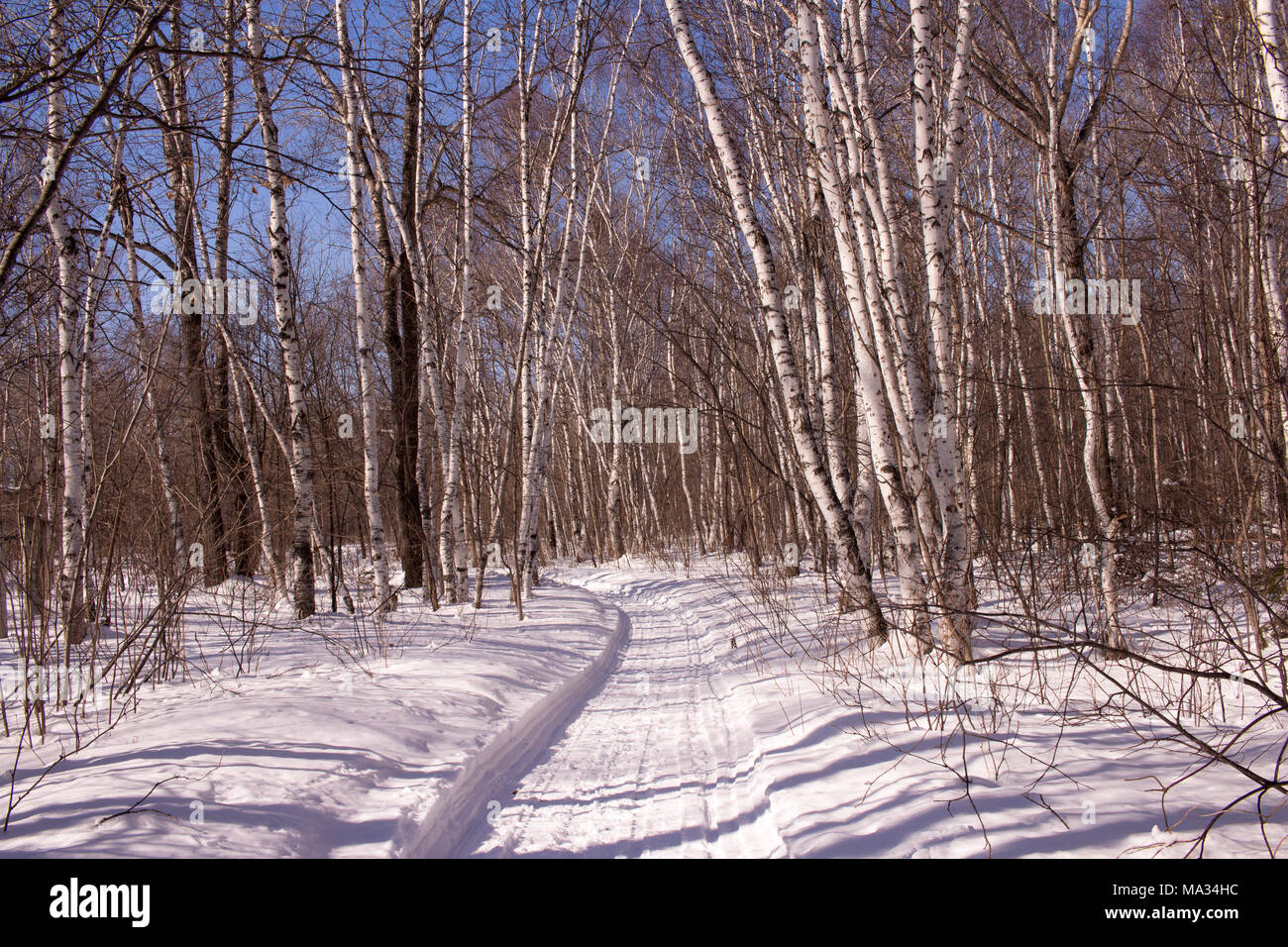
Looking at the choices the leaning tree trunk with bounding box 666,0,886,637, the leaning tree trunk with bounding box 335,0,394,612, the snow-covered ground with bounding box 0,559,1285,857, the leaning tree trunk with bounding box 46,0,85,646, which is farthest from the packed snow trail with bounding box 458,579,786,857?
the leaning tree trunk with bounding box 46,0,85,646

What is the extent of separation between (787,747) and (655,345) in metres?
23.5

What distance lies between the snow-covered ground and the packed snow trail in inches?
0.6

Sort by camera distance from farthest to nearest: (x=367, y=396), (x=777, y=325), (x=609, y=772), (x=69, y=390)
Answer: (x=367, y=396) → (x=69, y=390) → (x=777, y=325) → (x=609, y=772)

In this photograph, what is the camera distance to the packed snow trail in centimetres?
339

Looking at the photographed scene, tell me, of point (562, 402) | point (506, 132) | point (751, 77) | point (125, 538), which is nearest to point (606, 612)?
point (125, 538)

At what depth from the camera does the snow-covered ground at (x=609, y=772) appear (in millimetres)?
2990

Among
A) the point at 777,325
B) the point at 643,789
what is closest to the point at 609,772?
the point at 643,789

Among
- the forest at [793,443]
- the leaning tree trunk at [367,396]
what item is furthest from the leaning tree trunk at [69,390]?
the leaning tree trunk at [367,396]

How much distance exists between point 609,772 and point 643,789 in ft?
1.28

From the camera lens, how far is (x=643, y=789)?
159 inches

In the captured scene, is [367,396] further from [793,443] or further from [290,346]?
[793,443]

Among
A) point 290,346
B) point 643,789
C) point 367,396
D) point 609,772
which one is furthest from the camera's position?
point 367,396

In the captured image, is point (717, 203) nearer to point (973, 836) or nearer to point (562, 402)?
point (973, 836)
